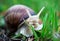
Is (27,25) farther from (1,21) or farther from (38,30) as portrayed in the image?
(1,21)

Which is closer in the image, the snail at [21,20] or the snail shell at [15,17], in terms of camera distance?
the snail at [21,20]

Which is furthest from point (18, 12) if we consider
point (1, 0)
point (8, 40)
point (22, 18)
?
point (1, 0)

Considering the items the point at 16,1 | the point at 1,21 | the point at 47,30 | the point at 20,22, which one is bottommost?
the point at 47,30

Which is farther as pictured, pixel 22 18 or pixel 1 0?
pixel 1 0

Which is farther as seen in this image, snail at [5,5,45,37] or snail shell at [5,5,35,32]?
snail shell at [5,5,35,32]

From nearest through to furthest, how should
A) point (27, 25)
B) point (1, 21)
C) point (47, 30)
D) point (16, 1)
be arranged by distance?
point (47, 30), point (27, 25), point (1, 21), point (16, 1)
